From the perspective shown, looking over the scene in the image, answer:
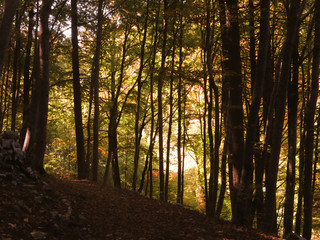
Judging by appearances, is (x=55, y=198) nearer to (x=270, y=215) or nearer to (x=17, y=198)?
(x=17, y=198)

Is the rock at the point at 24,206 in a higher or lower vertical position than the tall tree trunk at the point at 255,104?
lower

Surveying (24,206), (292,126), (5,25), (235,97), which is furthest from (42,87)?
(292,126)

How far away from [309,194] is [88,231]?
8.42 meters

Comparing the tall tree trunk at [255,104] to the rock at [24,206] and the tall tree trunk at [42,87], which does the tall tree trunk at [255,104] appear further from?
the tall tree trunk at [42,87]

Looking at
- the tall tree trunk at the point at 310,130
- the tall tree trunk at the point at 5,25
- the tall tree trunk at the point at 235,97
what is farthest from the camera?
the tall tree trunk at the point at 310,130

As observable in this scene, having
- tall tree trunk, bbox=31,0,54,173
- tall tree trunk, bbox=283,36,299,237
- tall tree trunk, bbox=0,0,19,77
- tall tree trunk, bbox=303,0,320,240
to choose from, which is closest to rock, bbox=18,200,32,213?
tall tree trunk, bbox=31,0,54,173

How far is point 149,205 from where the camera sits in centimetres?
888

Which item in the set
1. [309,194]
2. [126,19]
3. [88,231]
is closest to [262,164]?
[309,194]

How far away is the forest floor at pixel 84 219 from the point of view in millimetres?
5051

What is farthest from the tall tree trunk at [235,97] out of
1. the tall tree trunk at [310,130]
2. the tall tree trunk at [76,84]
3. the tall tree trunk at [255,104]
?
the tall tree trunk at [76,84]

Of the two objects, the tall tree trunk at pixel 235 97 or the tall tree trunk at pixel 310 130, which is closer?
the tall tree trunk at pixel 235 97

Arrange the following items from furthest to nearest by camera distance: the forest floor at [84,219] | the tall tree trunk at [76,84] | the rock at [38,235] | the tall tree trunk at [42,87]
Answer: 1. the tall tree trunk at [76,84]
2. the tall tree trunk at [42,87]
3. the forest floor at [84,219]
4. the rock at [38,235]

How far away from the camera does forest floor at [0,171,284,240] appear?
→ 505 centimetres

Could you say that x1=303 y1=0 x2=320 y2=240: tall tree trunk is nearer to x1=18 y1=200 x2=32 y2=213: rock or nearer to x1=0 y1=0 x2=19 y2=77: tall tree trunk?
x1=18 y1=200 x2=32 y2=213: rock
